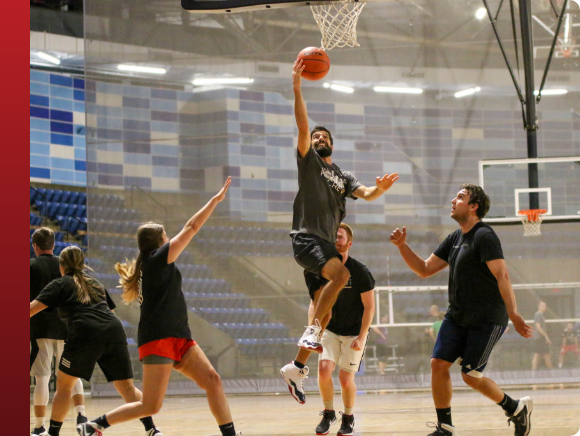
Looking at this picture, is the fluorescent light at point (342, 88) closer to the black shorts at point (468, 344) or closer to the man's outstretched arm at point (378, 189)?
the man's outstretched arm at point (378, 189)

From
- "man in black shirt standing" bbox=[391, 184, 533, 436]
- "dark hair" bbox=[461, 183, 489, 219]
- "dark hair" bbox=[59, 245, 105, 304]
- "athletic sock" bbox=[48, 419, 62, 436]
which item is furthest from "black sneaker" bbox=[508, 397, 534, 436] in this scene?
"athletic sock" bbox=[48, 419, 62, 436]

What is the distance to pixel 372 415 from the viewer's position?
8.48 meters

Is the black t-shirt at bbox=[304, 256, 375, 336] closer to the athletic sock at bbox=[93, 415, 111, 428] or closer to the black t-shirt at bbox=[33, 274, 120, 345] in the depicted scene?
the black t-shirt at bbox=[33, 274, 120, 345]

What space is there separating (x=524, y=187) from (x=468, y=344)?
21.3ft

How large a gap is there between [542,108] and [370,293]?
23.6 feet

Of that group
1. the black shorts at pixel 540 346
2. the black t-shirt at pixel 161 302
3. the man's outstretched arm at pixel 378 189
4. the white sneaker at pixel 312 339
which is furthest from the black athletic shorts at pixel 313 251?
the black shorts at pixel 540 346

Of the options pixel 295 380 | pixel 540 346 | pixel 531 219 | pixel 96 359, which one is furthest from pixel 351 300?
pixel 540 346

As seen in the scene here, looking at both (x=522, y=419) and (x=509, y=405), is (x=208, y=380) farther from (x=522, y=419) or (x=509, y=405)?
(x=522, y=419)

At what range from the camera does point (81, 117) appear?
18969mm

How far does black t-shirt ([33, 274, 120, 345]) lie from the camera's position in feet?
20.2

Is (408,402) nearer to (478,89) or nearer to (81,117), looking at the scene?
(478,89)

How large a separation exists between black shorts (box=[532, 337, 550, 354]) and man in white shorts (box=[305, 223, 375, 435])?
6196 mm

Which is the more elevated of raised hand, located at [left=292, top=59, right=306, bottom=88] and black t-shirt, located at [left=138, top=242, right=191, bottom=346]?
raised hand, located at [left=292, top=59, right=306, bottom=88]

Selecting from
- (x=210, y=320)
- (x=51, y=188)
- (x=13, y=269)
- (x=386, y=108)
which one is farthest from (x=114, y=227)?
(x=13, y=269)
